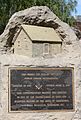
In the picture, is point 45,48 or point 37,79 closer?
point 37,79

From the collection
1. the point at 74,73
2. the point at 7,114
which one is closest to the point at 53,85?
the point at 74,73

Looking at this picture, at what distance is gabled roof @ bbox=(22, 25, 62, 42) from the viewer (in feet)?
20.3

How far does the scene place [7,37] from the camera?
6.29 meters

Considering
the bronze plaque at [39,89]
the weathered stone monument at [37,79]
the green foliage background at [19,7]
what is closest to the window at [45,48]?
the weathered stone monument at [37,79]

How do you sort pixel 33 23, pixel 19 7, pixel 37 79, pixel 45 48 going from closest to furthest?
pixel 37 79, pixel 45 48, pixel 33 23, pixel 19 7

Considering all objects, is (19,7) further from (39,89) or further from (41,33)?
(39,89)

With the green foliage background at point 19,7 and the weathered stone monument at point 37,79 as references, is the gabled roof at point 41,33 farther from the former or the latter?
the green foliage background at point 19,7

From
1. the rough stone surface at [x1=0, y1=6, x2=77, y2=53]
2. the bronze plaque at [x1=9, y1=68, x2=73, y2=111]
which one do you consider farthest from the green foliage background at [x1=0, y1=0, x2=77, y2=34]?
the bronze plaque at [x1=9, y1=68, x2=73, y2=111]

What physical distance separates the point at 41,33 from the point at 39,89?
0.95 metres

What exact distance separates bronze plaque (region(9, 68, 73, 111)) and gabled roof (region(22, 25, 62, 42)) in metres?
0.55

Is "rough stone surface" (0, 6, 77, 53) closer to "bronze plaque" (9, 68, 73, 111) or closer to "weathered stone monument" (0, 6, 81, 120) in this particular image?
"weathered stone monument" (0, 6, 81, 120)

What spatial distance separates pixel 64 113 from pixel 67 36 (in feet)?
4.23

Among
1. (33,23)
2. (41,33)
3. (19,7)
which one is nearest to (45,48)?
(41,33)

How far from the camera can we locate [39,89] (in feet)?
19.7
